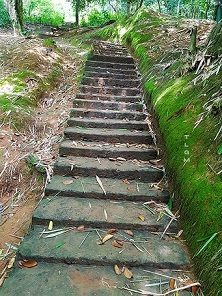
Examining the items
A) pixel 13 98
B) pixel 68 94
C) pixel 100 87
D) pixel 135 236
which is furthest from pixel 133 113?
pixel 135 236

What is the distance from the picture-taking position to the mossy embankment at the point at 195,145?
1.92 meters

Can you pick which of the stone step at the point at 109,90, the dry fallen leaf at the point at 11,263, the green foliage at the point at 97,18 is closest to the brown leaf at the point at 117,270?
the dry fallen leaf at the point at 11,263

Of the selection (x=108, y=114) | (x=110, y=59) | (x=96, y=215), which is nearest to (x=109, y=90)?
(x=108, y=114)

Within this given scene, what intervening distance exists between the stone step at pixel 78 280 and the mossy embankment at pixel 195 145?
1.04 ft

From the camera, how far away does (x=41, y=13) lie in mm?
22359

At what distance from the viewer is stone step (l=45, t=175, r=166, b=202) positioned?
108 inches

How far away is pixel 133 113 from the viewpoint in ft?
14.1

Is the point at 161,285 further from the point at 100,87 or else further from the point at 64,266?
the point at 100,87

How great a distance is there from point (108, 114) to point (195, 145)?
199cm

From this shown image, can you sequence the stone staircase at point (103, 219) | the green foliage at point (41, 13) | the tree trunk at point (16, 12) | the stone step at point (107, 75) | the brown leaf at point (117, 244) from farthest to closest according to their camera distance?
the green foliage at point (41, 13), the tree trunk at point (16, 12), the stone step at point (107, 75), the brown leaf at point (117, 244), the stone staircase at point (103, 219)

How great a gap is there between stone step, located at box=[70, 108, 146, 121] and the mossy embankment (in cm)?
31

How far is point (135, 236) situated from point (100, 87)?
3424 millimetres

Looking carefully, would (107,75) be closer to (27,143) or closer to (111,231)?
(27,143)

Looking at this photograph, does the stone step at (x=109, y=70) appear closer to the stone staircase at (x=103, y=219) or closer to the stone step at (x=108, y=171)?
the stone staircase at (x=103, y=219)
